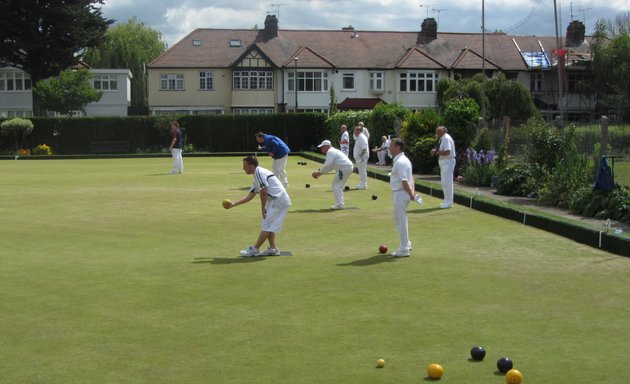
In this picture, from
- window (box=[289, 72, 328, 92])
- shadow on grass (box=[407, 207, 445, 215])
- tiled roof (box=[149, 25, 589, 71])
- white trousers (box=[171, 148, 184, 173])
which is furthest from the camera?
window (box=[289, 72, 328, 92])

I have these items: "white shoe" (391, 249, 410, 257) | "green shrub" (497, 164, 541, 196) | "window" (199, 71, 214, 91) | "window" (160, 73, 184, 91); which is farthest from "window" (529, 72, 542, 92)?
"white shoe" (391, 249, 410, 257)

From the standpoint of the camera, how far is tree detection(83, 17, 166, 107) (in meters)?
76.0

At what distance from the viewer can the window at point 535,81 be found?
65.2 meters

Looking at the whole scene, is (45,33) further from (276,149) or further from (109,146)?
(276,149)

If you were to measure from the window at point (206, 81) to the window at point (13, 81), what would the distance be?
13.0 meters

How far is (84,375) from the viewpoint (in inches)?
238

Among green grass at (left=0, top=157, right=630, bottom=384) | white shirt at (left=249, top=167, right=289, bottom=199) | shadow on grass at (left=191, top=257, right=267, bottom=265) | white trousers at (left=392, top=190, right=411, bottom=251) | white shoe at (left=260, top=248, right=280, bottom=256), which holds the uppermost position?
white shirt at (left=249, top=167, right=289, bottom=199)

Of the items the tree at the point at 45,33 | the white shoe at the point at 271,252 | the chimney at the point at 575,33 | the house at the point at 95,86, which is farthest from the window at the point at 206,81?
the white shoe at the point at 271,252

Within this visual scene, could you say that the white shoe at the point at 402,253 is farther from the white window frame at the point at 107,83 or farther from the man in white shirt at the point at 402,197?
the white window frame at the point at 107,83

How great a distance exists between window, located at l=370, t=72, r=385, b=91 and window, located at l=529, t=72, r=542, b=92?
11.4 meters

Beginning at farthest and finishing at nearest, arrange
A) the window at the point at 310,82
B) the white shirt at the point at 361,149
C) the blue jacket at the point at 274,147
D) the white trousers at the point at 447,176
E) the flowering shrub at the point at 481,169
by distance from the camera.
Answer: the window at the point at 310,82, the white shirt at the point at 361,149, the flowering shrub at the point at 481,169, the blue jacket at the point at 274,147, the white trousers at the point at 447,176

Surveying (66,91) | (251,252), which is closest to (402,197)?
(251,252)

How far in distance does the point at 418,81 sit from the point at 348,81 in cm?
523

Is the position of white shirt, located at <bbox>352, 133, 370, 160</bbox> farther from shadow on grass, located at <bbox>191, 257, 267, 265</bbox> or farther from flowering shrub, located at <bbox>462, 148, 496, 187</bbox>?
shadow on grass, located at <bbox>191, 257, 267, 265</bbox>
